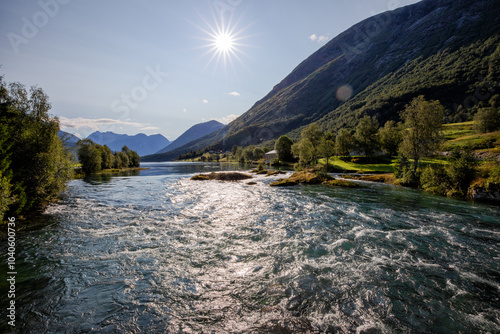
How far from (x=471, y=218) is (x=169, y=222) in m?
25.3

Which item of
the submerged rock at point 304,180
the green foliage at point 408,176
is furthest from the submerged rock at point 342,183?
the green foliage at point 408,176

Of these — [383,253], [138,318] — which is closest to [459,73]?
[383,253]

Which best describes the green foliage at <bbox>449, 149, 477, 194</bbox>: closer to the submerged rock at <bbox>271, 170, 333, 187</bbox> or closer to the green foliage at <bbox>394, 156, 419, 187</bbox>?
the green foliage at <bbox>394, 156, 419, 187</bbox>

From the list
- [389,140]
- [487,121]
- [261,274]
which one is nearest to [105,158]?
[261,274]

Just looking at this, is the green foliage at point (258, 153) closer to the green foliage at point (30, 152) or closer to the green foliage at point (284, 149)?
the green foliage at point (284, 149)

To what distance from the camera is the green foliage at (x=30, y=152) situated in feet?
54.7

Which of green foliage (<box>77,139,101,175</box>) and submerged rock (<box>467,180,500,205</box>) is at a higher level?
green foliage (<box>77,139,101,175</box>)

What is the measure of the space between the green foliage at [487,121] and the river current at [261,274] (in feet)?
256

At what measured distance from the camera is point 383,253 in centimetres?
1119

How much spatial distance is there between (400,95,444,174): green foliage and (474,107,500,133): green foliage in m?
53.7

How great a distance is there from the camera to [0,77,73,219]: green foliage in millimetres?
16672

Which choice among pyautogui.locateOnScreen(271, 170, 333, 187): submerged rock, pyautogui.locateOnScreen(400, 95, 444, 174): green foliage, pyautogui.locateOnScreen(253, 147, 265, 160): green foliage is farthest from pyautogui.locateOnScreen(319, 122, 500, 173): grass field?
pyautogui.locateOnScreen(253, 147, 265, 160): green foliage

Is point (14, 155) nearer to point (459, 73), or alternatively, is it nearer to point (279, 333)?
point (279, 333)

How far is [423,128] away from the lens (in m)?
35.8
